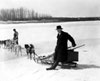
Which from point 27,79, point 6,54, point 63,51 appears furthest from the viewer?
point 6,54

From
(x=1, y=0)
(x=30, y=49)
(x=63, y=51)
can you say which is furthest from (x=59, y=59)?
(x=30, y=49)

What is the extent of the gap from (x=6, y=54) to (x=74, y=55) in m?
7.63

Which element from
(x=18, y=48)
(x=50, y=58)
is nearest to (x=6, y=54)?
(x=18, y=48)

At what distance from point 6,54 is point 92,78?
955cm

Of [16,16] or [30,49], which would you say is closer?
[30,49]

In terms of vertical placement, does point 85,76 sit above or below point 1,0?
below

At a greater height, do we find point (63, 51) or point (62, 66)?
point (63, 51)

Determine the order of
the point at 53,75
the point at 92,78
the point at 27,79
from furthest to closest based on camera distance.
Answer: the point at 27,79, the point at 53,75, the point at 92,78

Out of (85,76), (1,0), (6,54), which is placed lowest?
(6,54)

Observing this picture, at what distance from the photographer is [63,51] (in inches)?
327

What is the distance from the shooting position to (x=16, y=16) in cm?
2350

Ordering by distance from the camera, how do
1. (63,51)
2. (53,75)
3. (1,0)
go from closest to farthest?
(53,75), (63,51), (1,0)

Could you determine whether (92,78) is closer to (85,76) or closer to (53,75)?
(85,76)

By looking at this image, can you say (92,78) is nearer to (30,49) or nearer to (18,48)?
(30,49)
